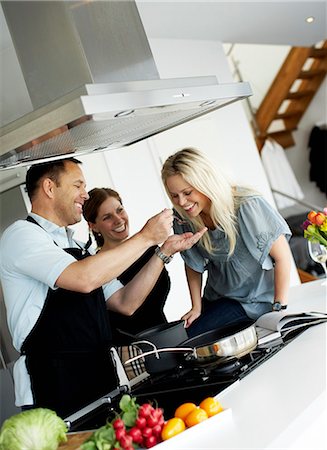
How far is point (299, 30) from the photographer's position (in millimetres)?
5426

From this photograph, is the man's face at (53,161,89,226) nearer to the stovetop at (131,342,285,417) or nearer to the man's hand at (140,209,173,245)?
the man's hand at (140,209,173,245)

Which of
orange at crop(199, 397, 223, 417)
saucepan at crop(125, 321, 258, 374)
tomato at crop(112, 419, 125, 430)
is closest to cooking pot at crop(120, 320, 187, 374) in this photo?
saucepan at crop(125, 321, 258, 374)

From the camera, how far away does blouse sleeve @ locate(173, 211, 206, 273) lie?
306 cm

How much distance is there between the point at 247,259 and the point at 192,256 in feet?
1.03

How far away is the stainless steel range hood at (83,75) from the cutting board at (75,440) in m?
0.81

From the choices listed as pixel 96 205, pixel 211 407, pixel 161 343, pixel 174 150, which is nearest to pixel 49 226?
pixel 161 343

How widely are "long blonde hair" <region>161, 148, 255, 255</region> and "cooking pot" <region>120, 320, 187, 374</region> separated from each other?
76 cm

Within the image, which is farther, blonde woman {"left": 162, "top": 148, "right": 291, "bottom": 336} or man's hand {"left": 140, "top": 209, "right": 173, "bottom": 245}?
blonde woman {"left": 162, "top": 148, "right": 291, "bottom": 336}

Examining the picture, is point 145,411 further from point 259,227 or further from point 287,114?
point 287,114

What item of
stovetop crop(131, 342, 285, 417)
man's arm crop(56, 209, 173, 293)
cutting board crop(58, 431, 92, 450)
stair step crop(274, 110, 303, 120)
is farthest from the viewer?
stair step crop(274, 110, 303, 120)

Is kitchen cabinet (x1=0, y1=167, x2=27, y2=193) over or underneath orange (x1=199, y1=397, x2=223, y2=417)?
over

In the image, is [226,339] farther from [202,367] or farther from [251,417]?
[251,417]

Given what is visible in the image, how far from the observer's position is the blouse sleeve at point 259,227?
2.70 m

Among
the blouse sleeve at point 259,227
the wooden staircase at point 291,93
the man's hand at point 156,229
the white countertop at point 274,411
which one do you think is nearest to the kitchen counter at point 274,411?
the white countertop at point 274,411
